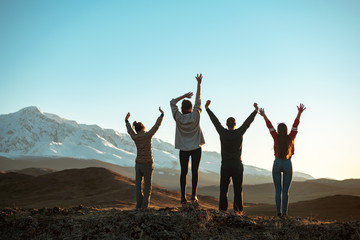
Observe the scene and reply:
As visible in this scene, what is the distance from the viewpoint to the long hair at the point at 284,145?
6.91m

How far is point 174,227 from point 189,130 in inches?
Result: 87.1

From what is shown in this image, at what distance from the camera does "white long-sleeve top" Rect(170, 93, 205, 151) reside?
7000 mm

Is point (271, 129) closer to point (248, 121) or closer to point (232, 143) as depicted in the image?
point (248, 121)

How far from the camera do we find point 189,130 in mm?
7074

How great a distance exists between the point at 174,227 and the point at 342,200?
51.4 ft

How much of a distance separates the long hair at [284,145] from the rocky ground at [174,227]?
135cm

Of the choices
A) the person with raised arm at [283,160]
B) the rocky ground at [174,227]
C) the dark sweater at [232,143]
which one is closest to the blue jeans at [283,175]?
the person with raised arm at [283,160]

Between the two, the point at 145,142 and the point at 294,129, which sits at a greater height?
the point at 294,129

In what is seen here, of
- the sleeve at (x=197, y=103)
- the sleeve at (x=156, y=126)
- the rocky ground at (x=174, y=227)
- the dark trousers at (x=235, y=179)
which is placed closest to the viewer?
the rocky ground at (x=174, y=227)

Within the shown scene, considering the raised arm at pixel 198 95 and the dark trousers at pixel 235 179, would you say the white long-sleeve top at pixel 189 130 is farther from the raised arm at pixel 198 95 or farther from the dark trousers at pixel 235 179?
the dark trousers at pixel 235 179

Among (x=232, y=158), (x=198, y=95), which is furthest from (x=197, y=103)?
(x=232, y=158)

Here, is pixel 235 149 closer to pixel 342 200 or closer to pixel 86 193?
pixel 342 200

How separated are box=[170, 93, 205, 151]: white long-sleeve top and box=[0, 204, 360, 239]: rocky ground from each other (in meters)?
1.33

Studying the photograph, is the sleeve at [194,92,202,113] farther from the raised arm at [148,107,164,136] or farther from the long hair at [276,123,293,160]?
the long hair at [276,123,293,160]
